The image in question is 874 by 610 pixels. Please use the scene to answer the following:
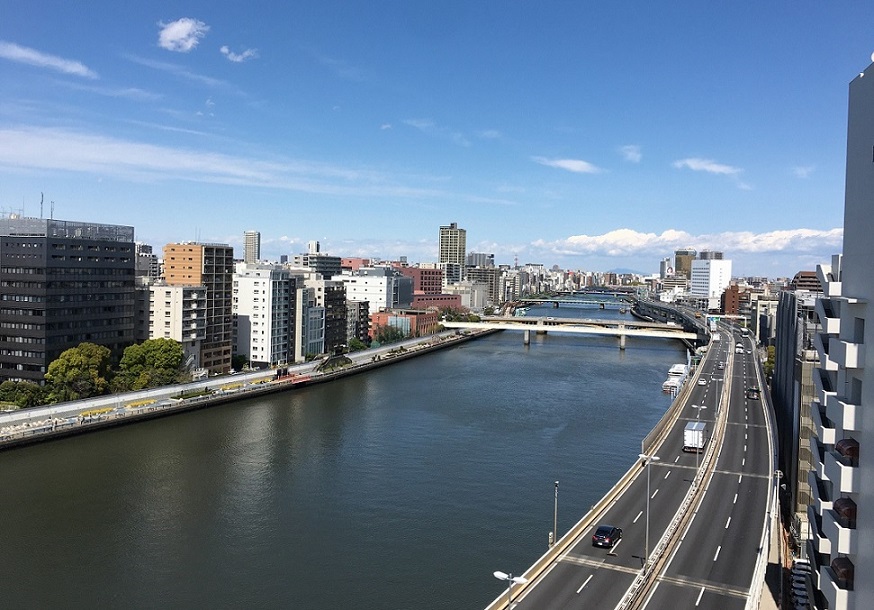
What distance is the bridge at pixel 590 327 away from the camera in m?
34.1

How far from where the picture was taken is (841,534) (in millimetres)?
4160

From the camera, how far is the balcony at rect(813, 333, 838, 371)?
15.0ft

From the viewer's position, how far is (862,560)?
13.1 feet

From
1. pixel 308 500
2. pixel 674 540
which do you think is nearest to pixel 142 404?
pixel 308 500

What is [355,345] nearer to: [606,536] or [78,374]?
[78,374]

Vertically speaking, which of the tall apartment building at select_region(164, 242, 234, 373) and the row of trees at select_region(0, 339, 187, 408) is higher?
the tall apartment building at select_region(164, 242, 234, 373)

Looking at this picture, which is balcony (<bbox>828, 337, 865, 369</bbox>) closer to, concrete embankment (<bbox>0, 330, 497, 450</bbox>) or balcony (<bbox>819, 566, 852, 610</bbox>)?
balcony (<bbox>819, 566, 852, 610</bbox>)

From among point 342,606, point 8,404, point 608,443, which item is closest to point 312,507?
point 342,606

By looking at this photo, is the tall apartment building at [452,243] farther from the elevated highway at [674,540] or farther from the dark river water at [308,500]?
the elevated highway at [674,540]

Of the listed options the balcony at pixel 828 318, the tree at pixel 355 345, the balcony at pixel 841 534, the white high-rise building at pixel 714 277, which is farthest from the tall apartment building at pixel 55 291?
the white high-rise building at pixel 714 277

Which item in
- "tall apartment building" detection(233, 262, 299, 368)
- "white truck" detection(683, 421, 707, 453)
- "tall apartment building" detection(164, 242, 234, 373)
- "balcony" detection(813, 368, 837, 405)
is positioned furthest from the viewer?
"tall apartment building" detection(233, 262, 299, 368)

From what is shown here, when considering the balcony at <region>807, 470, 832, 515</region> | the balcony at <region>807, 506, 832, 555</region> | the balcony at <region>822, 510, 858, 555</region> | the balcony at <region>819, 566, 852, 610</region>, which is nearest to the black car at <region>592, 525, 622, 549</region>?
the balcony at <region>807, 506, 832, 555</region>

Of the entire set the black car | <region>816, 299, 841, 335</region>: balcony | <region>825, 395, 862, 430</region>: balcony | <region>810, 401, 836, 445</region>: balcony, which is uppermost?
<region>816, 299, 841, 335</region>: balcony

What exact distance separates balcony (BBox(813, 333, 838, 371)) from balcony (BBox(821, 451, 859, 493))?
0.61 m
